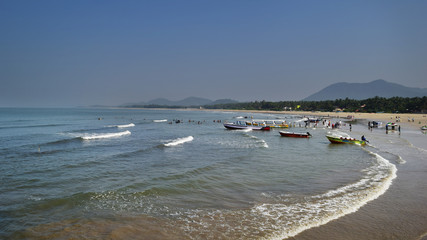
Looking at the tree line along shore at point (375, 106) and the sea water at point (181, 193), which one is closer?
the sea water at point (181, 193)

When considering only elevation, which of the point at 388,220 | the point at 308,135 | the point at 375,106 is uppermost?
the point at 375,106

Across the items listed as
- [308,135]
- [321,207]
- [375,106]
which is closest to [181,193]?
[321,207]

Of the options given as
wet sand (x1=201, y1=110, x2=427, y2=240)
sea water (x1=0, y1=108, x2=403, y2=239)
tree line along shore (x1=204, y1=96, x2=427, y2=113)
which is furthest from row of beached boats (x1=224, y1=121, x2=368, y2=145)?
tree line along shore (x1=204, y1=96, x2=427, y2=113)

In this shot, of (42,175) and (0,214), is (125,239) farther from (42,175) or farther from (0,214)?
(42,175)

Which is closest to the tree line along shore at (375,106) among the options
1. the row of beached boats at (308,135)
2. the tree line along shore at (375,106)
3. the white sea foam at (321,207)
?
the tree line along shore at (375,106)

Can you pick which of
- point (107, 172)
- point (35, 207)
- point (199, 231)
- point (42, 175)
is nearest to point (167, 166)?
point (107, 172)

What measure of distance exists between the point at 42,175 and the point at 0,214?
19.2 feet

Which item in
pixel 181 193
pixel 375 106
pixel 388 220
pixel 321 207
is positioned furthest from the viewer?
pixel 375 106

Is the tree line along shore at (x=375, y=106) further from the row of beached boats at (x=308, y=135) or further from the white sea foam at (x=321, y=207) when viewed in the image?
the white sea foam at (x=321, y=207)

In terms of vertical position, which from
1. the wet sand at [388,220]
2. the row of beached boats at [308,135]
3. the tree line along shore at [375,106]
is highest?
the tree line along shore at [375,106]

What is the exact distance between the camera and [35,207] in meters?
10.2

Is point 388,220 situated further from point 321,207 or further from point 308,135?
point 308,135

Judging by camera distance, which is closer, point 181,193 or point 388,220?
point 388,220

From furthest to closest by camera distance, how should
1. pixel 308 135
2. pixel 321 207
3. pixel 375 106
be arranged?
pixel 375 106
pixel 308 135
pixel 321 207
